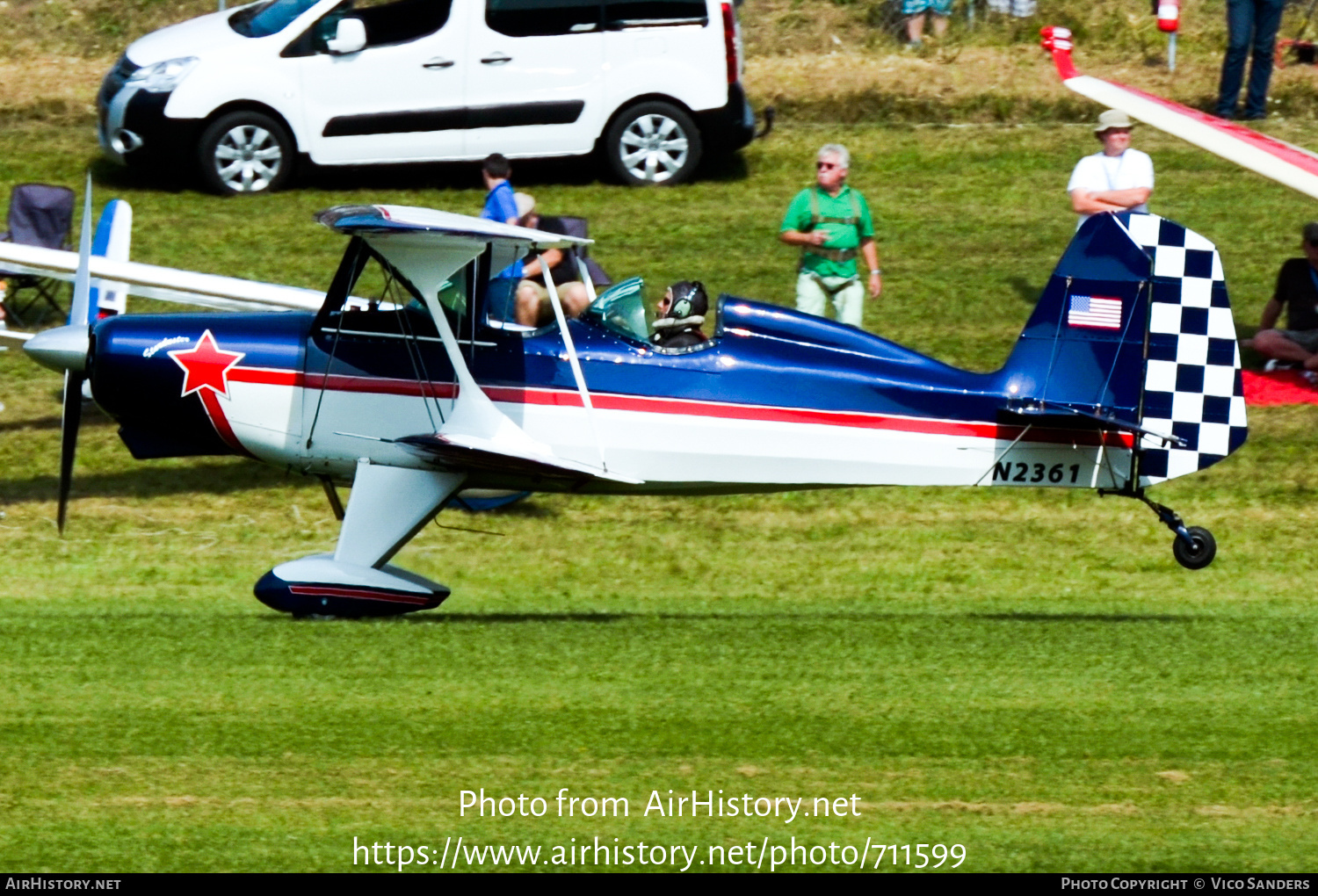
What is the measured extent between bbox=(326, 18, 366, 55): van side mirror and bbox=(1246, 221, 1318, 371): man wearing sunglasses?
8049mm

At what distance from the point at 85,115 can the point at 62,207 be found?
4.29 metres

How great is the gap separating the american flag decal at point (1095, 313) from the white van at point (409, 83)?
7.77 m

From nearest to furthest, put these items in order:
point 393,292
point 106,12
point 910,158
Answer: point 393,292
point 910,158
point 106,12

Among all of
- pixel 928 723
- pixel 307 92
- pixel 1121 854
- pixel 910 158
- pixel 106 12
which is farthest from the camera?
pixel 106 12

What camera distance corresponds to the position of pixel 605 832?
23.2 ft

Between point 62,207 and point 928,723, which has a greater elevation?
point 62,207

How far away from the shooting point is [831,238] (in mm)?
12172

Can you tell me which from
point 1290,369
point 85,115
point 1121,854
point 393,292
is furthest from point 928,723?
point 85,115

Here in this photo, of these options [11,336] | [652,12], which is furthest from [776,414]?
[652,12]

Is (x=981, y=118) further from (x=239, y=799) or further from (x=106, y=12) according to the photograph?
(x=239, y=799)

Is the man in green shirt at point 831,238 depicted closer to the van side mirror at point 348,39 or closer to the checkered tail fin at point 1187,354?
the checkered tail fin at point 1187,354

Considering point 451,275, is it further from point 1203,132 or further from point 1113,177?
point 1113,177

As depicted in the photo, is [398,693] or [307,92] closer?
[398,693]

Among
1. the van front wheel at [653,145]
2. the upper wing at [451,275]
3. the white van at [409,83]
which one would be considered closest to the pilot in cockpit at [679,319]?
the upper wing at [451,275]
